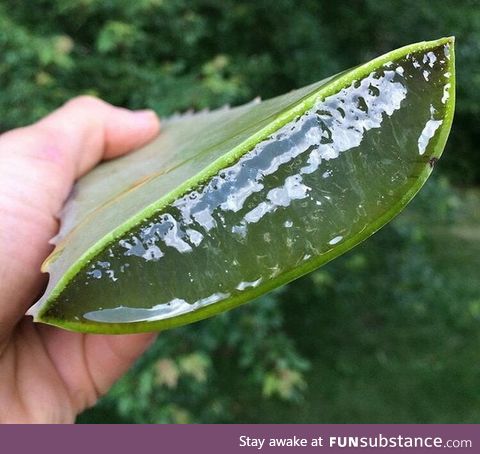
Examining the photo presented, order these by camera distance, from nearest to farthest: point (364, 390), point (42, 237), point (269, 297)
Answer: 1. point (42, 237)
2. point (269, 297)
3. point (364, 390)

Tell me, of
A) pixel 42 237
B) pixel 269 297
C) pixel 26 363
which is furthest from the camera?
pixel 269 297

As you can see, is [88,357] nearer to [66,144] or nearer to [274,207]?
[66,144]

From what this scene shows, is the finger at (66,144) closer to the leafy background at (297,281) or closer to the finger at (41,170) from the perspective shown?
the finger at (41,170)

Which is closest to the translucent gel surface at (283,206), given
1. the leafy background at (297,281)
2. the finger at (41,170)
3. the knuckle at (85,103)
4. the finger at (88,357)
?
the finger at (41,170)

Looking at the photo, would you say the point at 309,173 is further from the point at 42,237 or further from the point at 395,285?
the point at 395,285

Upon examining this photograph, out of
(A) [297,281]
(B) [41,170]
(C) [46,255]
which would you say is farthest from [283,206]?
(A) [297,281]

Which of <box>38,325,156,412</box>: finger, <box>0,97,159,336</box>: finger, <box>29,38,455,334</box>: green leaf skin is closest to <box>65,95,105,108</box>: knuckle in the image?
<box>0,97,159,336</box>: finger
